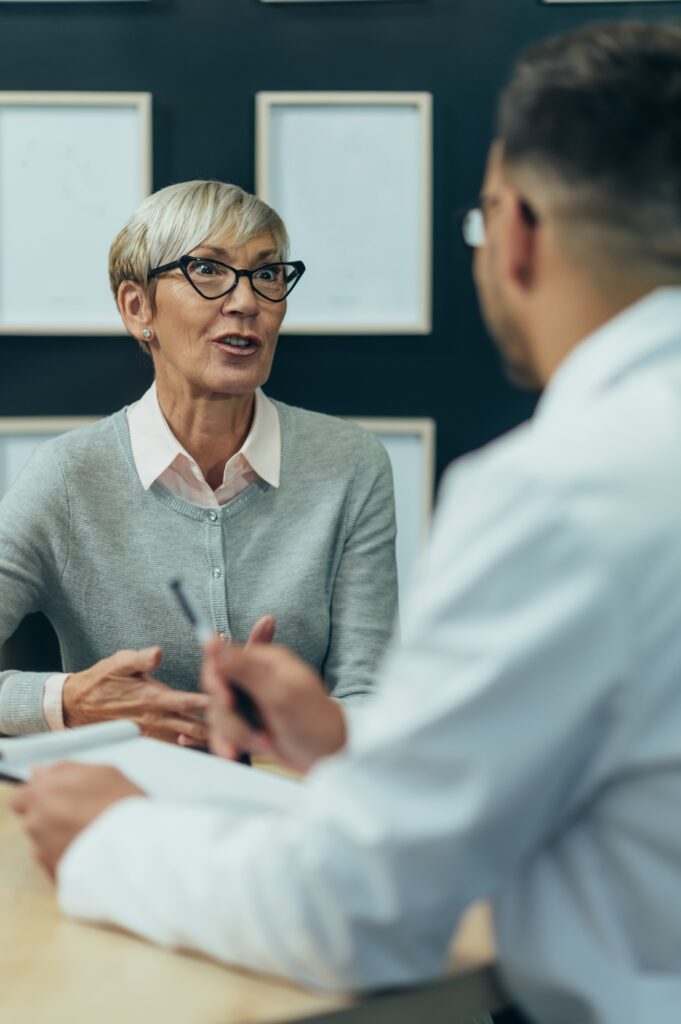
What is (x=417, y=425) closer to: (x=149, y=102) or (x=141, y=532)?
(x=141, y=532)

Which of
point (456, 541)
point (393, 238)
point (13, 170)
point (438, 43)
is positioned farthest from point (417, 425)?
point (456, 541)

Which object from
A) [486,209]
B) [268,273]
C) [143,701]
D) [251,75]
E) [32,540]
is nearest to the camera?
[486,209]

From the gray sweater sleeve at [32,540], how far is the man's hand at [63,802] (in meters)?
0.85

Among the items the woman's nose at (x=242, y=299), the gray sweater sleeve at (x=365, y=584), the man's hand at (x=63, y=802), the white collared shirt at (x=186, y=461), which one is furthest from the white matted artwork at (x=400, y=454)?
the man's hand at (x=63, y=802)

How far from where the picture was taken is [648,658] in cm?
75

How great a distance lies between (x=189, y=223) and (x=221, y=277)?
0.33 feet

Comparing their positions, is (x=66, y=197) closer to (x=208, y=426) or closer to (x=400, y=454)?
(x=208, y=426)

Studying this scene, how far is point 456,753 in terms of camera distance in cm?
74

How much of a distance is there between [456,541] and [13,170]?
1.72 m

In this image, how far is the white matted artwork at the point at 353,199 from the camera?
220 centimetres

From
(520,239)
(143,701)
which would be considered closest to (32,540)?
(143,701)

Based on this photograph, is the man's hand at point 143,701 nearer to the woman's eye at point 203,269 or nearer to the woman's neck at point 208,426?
the woman's neck at point 208,426

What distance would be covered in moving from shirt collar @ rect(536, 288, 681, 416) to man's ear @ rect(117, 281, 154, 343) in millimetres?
1300

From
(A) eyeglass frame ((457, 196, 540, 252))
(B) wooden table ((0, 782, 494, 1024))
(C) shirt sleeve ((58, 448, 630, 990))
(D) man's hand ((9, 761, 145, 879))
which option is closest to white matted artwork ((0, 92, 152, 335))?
(A) eyeglass frame ((457, 196, 540, 252))
